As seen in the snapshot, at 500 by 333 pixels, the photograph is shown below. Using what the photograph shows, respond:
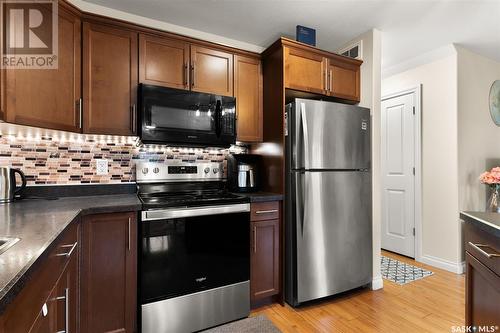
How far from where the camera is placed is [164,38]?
2047 mm

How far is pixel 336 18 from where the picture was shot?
227 cm

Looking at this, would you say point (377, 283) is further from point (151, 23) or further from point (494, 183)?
point (151, 23)

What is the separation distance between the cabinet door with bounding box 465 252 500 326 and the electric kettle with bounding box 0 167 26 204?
8.39 feet

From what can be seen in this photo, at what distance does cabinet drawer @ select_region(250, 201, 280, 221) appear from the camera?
2.07 m

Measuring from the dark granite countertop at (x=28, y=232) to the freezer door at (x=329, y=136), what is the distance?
131 cm

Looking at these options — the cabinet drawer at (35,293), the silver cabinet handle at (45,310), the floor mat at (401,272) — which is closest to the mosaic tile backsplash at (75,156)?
the cabinet drawer at (35,293)

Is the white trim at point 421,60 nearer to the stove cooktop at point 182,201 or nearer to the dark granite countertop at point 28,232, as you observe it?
the stove cooktop at point 182,201

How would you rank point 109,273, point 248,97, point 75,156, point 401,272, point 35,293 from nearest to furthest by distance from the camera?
point 35,293 < point 109,273 < point 75,156 < point 248,97 < point 401,272

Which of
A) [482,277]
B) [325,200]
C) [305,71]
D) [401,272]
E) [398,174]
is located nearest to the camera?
[482,277]

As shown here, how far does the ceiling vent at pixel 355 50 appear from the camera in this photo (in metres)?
2.60

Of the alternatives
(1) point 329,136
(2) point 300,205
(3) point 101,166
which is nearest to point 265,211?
(2) point 300,205

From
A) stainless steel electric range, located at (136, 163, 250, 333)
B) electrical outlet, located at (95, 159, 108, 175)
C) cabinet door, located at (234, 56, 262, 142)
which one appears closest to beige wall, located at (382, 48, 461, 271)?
cabinet door, located at (234, 56, 262, 142)

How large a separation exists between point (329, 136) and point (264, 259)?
46.1 inches

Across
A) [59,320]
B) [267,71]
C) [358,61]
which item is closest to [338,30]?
[358,61]
